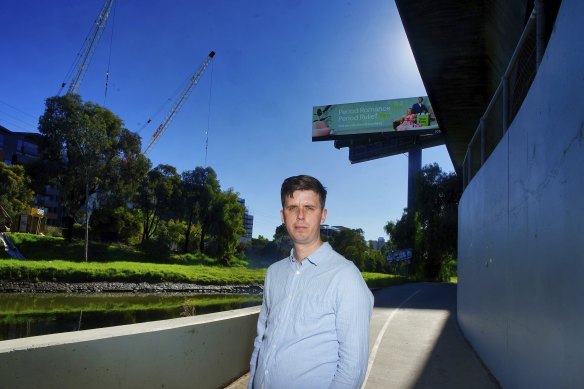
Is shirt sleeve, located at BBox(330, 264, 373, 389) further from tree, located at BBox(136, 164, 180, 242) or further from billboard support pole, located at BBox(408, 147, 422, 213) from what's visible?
tree, located at BBox(136, 164, 180, 242)

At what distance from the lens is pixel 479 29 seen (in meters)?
9.08

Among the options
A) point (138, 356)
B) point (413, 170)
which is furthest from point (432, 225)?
point (138, 356)

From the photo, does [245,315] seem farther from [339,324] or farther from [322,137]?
[322,137]

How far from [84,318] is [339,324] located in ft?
55.3

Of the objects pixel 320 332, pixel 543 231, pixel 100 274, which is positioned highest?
pixel 543 231

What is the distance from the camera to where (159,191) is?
50.8 metres

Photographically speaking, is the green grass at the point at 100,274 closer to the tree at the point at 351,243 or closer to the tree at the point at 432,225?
the tree at the point at 432,225

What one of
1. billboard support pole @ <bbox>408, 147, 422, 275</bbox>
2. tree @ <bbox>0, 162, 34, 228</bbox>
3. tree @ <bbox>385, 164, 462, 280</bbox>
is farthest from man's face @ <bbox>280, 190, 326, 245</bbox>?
billboard support pole @ <bbox>408, 147, 422, 275</bbox>

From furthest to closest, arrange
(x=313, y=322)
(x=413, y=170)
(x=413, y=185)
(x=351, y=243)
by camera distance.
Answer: (x=351, y=243)
(x=413, y=170)
(x=413, y=185)
(x=313, y=322)

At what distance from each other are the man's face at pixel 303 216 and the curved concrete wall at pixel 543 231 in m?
2.11

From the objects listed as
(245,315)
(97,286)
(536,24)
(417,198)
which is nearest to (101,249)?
(97,286)

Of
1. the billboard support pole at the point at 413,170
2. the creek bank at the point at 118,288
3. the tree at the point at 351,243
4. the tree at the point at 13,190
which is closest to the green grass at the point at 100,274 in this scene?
the creek bank at the point at 118,288

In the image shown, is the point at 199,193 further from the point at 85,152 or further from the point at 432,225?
the point at 432,225

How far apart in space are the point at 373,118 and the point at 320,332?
5273 centimetres
